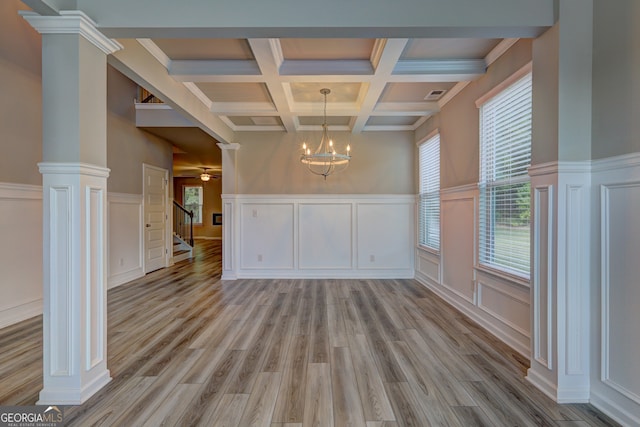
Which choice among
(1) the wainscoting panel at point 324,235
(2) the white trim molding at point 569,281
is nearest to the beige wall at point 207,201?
(1) the wainscoting panel at point 324,235

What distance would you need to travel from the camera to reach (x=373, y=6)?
2000 millimetres

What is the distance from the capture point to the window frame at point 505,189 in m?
2.53

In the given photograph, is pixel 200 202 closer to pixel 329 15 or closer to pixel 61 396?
pixel 61 396

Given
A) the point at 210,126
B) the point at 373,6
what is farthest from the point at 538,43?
the point at 210,126

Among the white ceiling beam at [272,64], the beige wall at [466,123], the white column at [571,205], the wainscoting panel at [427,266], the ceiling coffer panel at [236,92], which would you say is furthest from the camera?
the wainscoting panel at [427,266]

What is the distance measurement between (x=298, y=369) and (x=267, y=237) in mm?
3390

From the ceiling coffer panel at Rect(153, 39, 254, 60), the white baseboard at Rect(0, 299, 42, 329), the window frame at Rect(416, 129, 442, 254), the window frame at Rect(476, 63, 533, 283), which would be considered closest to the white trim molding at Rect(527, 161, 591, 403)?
the window frame at Rect(476, 63, 533, 283)

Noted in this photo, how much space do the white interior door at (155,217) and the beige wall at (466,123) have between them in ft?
17.9

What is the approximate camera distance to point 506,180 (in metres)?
2.79

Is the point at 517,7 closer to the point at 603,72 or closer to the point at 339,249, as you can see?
the point at 603,72

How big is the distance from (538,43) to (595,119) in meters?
0.69

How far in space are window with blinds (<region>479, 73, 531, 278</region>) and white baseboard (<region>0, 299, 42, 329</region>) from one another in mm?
5164

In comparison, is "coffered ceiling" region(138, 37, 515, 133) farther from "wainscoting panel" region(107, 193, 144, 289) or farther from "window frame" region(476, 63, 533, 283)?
"wainscoting panel" region(107, 193, 144, 289)

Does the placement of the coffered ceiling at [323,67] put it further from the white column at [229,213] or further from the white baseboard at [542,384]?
the white baseboard at [542,384]
